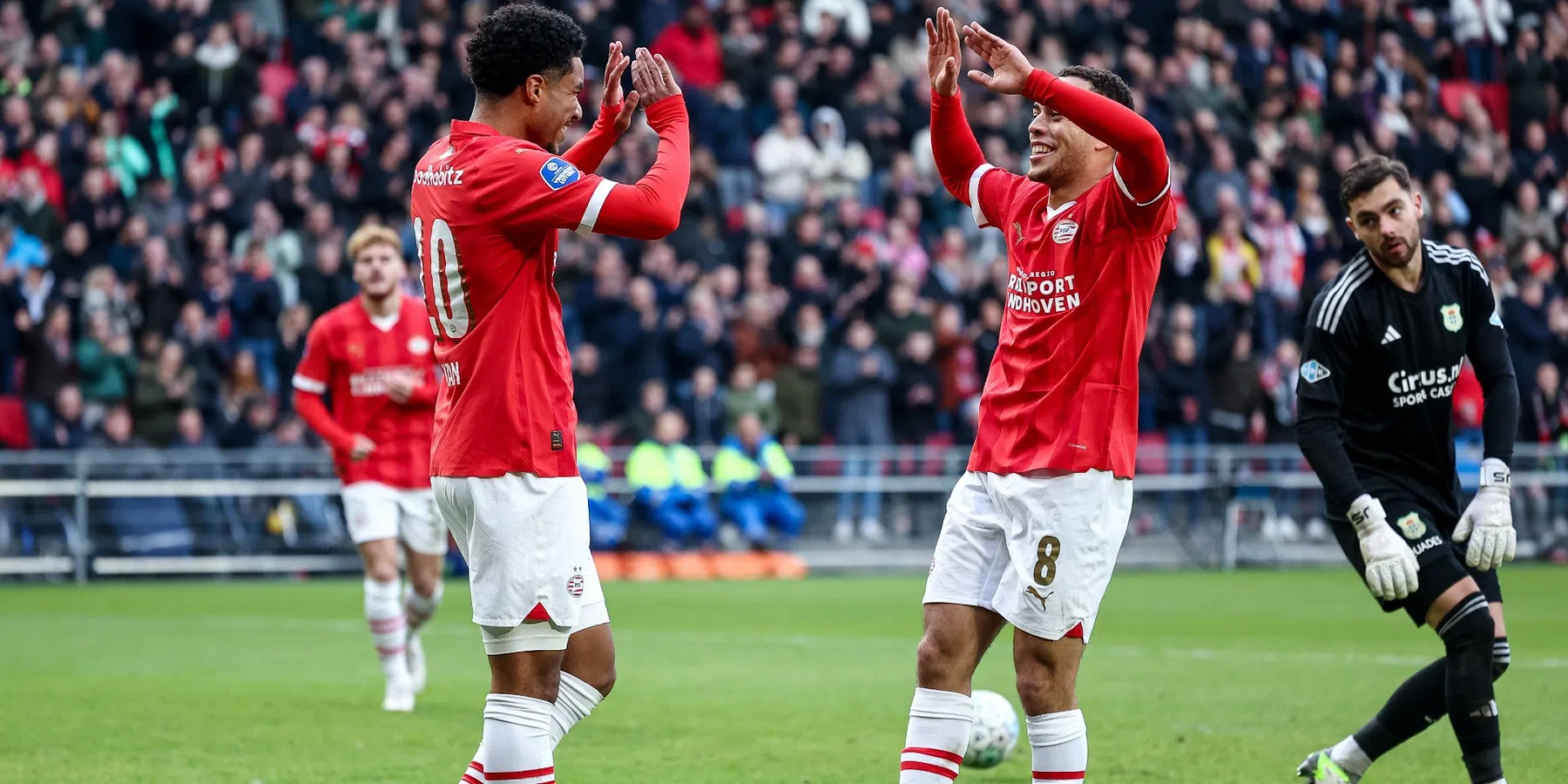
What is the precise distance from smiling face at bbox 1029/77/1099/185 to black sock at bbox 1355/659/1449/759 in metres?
2.45

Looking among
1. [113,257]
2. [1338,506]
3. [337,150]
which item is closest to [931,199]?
[337,150]

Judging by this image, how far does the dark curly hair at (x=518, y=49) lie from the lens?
560 cm

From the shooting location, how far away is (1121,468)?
19.6ft

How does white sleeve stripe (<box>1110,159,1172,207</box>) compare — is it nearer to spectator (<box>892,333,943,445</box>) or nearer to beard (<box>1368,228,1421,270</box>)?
beard (<box>1368,228,1421,270</box>)

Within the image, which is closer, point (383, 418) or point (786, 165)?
point (383, 418)

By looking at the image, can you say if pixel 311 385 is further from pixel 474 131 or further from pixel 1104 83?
pixel 1104 83

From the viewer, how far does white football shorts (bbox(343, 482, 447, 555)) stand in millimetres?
10797

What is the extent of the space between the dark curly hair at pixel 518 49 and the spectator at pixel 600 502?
1398 cm

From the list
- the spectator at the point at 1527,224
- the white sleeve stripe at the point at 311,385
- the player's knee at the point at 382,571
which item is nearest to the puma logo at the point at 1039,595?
the player's knee at the point at 382,571

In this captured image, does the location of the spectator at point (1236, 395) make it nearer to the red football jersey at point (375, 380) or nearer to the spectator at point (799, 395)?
the spectator at point (799, 395)

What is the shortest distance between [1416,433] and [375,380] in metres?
6.19

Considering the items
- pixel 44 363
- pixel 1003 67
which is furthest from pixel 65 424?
pixel 1003 67

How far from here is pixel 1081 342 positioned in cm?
598

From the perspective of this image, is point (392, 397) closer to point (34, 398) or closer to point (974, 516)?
point (974, 516)
